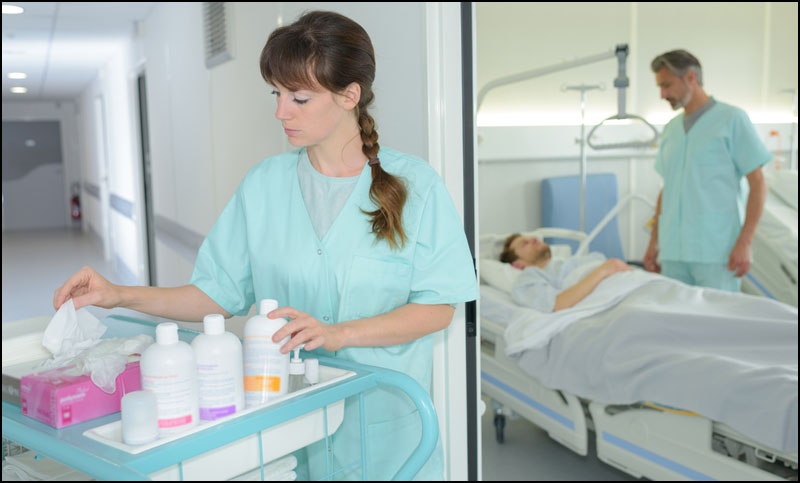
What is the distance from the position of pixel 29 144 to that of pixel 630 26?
31.9ft

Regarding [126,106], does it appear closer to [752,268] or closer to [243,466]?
[752,268]

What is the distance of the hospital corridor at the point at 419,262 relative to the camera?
824mm

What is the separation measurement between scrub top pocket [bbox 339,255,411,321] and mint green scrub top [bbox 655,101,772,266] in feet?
7.81

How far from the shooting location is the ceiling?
14.4ft

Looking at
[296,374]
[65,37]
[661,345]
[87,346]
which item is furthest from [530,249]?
[65,37]

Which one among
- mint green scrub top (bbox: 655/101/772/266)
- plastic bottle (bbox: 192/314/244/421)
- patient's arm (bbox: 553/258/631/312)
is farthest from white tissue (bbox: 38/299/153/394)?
mint green scrub top (bbox: 655/101/772/266)

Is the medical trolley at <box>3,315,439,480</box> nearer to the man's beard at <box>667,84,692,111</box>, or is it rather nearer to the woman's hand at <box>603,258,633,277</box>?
the woman's hand at <box>603,258,633,277</box>

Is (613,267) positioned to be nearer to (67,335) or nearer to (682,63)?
(682,63)

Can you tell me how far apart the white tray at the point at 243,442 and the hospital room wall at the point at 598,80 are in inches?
131

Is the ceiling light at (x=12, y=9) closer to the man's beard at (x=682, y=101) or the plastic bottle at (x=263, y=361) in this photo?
the man's beard at (x=682, y=101)

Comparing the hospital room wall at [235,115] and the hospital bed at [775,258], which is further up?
the hospital room wall at [235,115]

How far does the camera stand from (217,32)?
2.67 m

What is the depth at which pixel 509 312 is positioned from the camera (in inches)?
110

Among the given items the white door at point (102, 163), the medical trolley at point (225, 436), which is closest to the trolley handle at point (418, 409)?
the medical trolley at point (225, 436)
